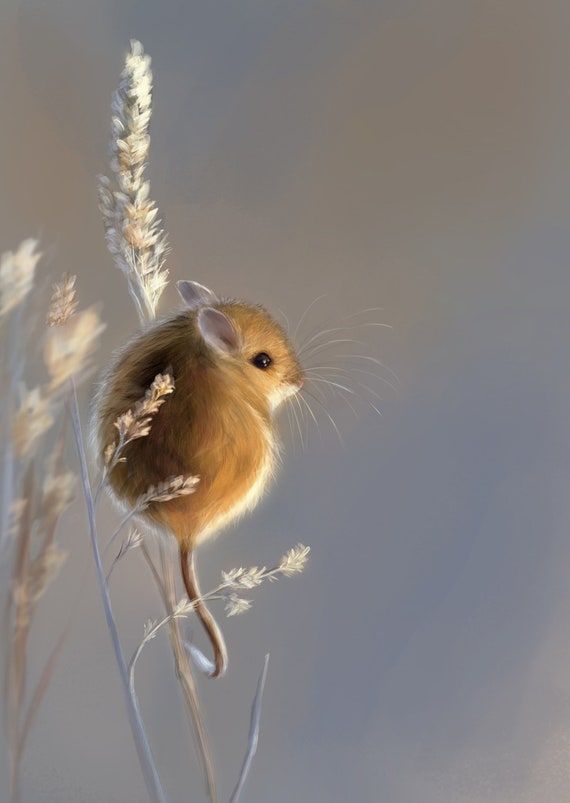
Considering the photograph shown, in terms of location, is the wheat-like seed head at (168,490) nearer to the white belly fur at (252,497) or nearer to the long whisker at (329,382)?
the white belly fur at (252,497)

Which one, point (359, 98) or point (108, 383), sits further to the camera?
point (359, 98)

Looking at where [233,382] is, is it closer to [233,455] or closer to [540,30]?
[233,455]

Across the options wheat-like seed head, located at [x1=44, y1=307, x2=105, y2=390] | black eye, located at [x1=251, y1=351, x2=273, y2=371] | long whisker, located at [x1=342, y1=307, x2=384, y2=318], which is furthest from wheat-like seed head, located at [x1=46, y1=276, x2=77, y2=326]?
long whisker, located at [x1=342, y1=307, x2=384, y2=318]

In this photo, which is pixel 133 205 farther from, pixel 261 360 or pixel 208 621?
pixel 208 621

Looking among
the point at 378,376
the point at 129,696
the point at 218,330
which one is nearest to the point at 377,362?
the point at 378,376

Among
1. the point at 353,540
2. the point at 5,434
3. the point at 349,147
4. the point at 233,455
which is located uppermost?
the point at 349,147

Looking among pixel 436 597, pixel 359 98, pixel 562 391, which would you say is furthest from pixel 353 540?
pixel 359 98

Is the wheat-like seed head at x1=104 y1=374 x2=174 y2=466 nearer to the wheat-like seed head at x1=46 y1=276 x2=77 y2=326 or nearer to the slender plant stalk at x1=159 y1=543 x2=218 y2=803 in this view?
the wheat-like seed head at x1=46 y1=276 x2=77 y2=326
